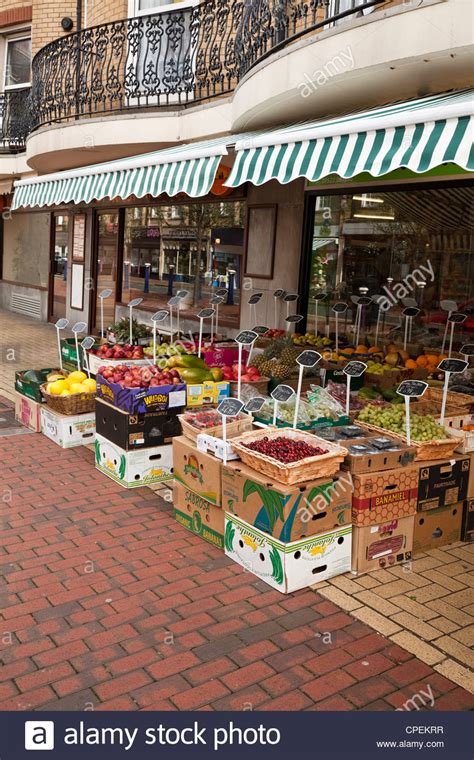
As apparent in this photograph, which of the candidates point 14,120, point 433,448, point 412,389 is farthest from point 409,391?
point 14,120

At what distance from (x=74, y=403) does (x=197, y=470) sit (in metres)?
2.68

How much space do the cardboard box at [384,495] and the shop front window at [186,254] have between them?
7231 millimetres

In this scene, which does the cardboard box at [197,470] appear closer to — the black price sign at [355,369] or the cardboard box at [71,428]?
the black price sign at [355,369]

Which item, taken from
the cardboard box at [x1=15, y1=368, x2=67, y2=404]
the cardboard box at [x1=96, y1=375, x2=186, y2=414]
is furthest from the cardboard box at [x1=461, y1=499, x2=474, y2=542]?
the cardboard box at [x1=15, y1=368, x2=67, y2=404]

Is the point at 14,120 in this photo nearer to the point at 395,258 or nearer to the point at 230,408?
the point at 395,258

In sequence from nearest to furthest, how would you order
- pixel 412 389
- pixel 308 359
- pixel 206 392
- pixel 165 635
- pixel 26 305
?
pixel 165 635 → pixel 412 389 → pixel 308 359 → pixel 206 392 → pixel 26 305

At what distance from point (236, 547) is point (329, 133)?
3037mm

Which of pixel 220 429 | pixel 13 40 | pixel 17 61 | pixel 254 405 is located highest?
pixel 13 40

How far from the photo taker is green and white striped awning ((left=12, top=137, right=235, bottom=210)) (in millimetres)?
6332

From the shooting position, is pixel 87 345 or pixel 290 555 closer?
pixel 290 555

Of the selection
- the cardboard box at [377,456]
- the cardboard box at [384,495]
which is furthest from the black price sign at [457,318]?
the cardboard box at [384,495]

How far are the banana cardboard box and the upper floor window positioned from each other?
54.5 ft

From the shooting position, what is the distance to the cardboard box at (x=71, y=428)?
7.66 m

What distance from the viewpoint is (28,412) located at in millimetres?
8500
